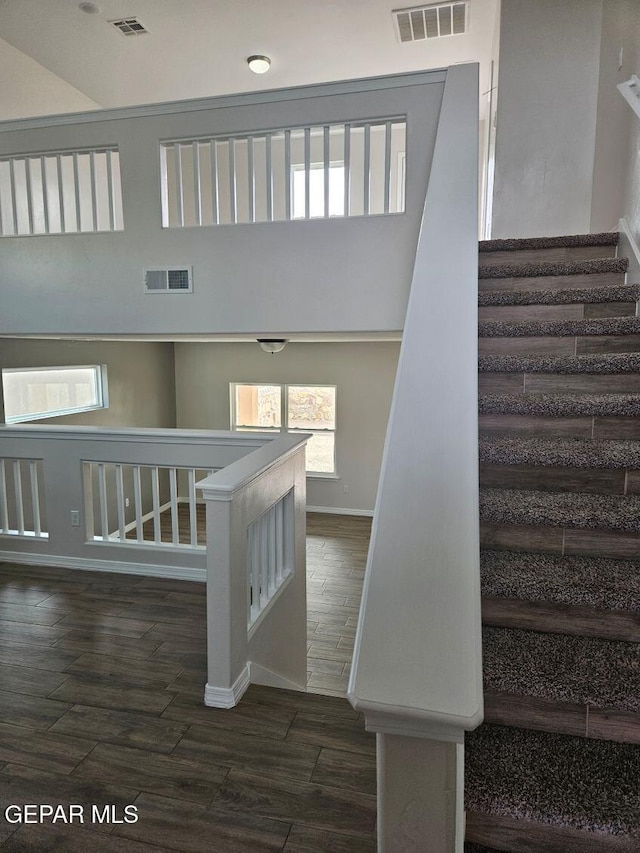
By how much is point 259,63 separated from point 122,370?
4.16m

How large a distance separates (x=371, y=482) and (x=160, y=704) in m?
6.20

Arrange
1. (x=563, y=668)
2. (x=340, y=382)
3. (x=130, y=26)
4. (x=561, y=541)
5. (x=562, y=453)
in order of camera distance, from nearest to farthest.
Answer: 1. (x=563, y=668)
2. (x=561, y=541)
3. (x=562, y=453)
4. (x=130, y=26)
5. (x=340, y=382)

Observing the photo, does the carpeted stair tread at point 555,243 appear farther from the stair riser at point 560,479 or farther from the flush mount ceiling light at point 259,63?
the flush mount ceiling light at point 259,63

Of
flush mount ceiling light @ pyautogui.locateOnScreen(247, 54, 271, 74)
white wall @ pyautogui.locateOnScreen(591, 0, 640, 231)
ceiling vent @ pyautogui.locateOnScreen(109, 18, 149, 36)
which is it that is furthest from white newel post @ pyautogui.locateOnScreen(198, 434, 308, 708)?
flush mount ceiling light @ pyautogui.locateOnScreen(247, 54, 271, 74)

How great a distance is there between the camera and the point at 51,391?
628 centimetres

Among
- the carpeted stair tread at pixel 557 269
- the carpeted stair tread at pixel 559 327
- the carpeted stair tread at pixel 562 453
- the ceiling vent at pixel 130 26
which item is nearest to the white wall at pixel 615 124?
the carpeted stair tread at pixel 557 269

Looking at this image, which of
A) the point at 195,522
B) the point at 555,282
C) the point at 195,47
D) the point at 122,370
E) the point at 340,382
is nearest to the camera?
the point at 555,282

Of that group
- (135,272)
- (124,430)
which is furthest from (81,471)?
(135,272)

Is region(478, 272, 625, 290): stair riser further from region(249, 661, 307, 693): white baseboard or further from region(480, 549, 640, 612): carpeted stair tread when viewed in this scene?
region(249, 661, 307, 693): white baseboard

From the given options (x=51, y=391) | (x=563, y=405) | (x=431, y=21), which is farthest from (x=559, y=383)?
(x=51, y=391)

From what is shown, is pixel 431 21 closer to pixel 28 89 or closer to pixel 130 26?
pixel 130 26

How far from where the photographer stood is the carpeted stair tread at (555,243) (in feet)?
9.75

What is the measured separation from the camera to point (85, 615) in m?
2.87

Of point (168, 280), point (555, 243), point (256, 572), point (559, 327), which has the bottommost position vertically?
point (256, 572)
